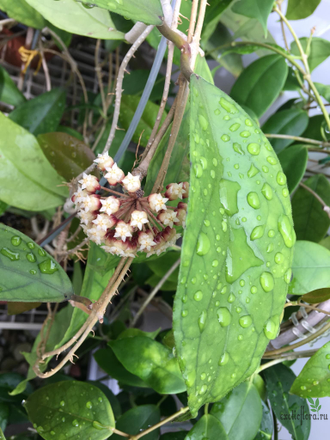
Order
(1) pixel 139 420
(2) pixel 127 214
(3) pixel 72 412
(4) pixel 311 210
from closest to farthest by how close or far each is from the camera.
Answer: (2) pixel 127 214 < (3) pixel 72 412 < (1) pixel 139 420 < (4) pixel 311 210

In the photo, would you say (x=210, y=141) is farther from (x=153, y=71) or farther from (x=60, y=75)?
(x=60, y=75)

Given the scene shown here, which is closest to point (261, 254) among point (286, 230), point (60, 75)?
point (286, 230)

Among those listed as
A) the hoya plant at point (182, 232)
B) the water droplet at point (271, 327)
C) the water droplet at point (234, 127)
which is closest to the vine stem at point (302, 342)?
the hoya plant at point (182, 232)

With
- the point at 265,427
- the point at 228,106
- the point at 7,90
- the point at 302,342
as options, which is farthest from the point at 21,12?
the point at 265,427

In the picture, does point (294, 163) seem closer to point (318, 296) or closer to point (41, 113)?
point (318, 296)

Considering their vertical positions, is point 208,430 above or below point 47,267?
below

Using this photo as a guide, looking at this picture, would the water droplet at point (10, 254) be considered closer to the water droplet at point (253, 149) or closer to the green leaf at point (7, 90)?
the water droplet at point (253, 149)

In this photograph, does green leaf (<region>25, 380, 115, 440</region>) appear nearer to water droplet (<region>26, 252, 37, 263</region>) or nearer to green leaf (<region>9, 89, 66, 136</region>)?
water droplet (<region>26, 252, 37, 263</region>)
